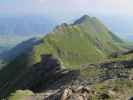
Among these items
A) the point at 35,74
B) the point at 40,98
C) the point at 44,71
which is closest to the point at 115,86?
the point at 40,98

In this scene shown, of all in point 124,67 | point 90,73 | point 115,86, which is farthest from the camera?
point 90,73

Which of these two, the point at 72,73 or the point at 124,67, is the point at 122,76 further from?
the point at 72,73

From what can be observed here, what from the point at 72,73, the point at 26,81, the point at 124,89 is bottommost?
the point at 26,81

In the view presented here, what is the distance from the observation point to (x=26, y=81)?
15962 cm

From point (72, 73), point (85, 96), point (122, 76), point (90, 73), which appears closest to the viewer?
point (85, 96)

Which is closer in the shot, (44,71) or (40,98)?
(40,98)

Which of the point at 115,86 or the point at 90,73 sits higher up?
the point at 115,86

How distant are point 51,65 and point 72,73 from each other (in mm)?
49630

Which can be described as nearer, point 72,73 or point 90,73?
point 90,73

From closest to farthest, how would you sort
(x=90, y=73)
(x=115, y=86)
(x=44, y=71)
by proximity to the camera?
1. (x=115, y=86)
2. (x=90, y=73)
3. (x=44, y=71)

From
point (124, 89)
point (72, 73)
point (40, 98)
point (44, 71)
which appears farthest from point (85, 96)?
point (44, 71)

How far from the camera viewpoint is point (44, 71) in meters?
147

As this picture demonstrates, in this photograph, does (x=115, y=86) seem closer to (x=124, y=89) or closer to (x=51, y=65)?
(x=124, y=89)

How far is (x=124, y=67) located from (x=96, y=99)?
33725 millimetres
